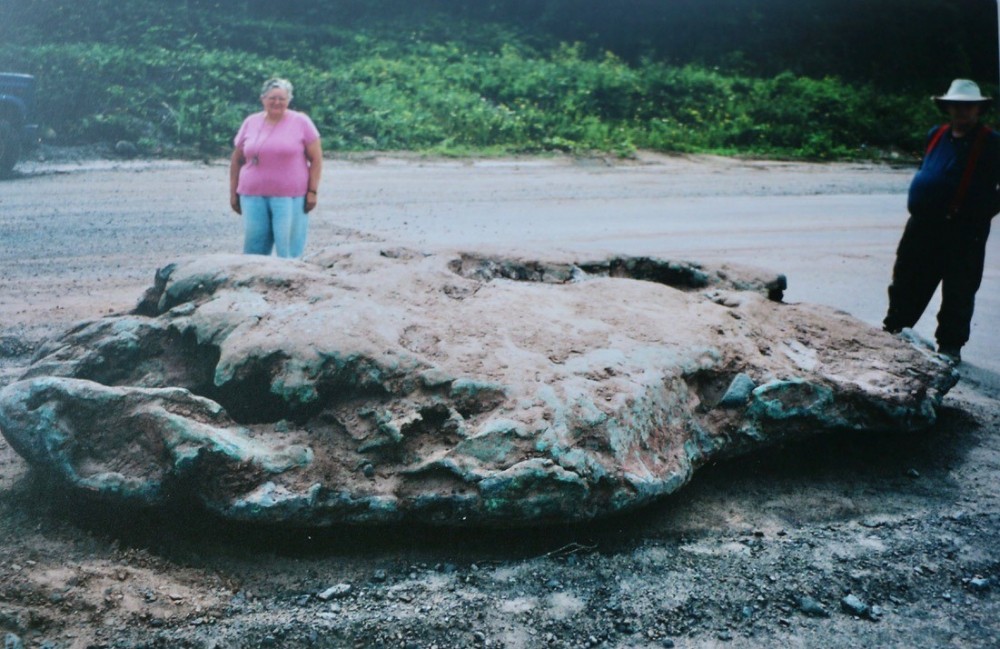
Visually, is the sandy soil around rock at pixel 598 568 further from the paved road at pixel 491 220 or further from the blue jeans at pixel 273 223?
the paved road at pixel 491 220

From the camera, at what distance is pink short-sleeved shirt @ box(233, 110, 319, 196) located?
5293 mm

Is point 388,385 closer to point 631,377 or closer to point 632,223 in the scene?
point 631,377

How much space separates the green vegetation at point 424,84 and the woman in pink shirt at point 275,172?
21.1ft

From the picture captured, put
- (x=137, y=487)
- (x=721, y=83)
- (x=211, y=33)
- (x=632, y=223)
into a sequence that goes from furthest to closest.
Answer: (x=721, y=83) < (x=211, y=33) < (x=632, y=223) < (x=137, y=487)

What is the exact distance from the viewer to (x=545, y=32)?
19719 millimetres

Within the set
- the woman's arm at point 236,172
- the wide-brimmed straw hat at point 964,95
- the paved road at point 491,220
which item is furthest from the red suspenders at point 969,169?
the woman's arm at point 236,172

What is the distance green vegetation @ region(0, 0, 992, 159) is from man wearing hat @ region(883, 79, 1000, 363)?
8032mm

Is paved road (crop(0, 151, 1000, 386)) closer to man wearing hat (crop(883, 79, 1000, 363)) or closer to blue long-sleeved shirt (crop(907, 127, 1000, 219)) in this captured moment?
man wearing hat (crop(883, 79, 1000, 363))

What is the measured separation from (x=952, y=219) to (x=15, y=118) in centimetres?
904

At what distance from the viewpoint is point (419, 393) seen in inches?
121

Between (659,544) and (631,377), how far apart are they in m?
0.62

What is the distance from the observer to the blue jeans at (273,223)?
5398mm

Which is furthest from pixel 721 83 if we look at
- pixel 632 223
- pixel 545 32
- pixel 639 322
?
pixel 639 322

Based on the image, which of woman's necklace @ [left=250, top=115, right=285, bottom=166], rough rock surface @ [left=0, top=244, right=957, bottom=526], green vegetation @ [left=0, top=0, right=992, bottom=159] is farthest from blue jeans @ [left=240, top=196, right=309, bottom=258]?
green vegetation @ [left=0, top=0, right=992, bottom=159]
